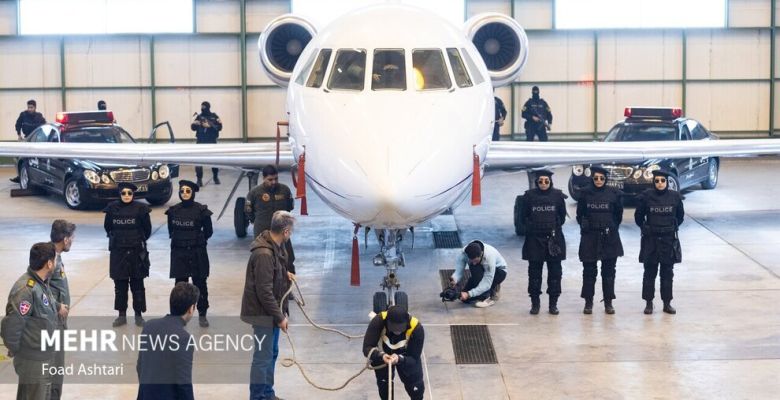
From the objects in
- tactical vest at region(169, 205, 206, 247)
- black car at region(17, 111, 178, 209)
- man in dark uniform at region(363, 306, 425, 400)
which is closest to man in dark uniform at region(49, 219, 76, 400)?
man in dark uniform at region(363, 306, 425, 400)

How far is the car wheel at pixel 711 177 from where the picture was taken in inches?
857

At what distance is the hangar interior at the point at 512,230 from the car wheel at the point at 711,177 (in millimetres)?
202

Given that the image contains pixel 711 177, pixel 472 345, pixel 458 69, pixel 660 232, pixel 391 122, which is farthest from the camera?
pixel 711 177

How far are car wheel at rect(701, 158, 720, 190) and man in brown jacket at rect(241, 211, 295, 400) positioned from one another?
13.4 meters

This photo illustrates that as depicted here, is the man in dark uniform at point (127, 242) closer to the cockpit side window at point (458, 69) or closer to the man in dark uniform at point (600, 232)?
the cockpit side window at point (458, 69)

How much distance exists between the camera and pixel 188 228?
12398 millimetres

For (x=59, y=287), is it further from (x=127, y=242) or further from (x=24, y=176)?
(x=24, y=176)

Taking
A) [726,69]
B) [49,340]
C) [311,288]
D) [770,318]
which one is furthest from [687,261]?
[726,69]

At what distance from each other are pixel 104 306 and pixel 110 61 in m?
14.4

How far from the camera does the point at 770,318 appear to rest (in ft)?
42.1

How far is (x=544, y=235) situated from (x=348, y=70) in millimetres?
2689

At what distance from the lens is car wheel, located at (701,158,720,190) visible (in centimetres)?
2177

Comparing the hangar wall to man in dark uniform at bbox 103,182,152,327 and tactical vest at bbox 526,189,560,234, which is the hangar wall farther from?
man in dark uniform at bbox 103,182,152,327

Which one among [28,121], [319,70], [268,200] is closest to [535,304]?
[268,200]
